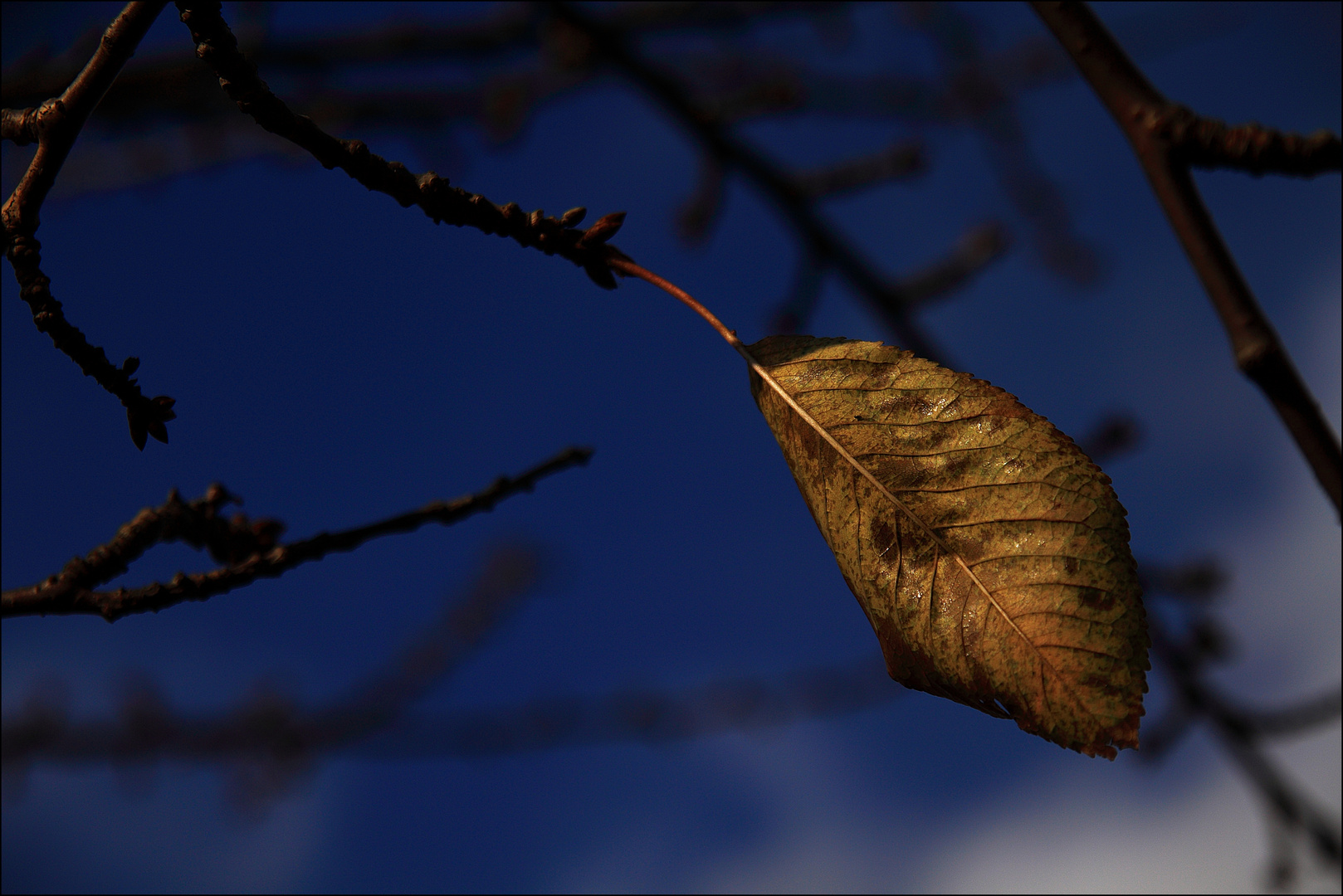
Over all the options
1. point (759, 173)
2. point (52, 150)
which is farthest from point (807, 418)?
point (759, 173)

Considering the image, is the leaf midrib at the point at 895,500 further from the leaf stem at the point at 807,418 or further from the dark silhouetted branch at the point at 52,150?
the dark silhouetted branch at the point at 52,150

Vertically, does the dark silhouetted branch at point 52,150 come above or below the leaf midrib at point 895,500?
above

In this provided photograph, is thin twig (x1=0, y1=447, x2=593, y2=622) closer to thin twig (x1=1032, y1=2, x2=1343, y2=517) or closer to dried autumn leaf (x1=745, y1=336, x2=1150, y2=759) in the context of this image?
dried autumn leaf (x1=745, y1=336, x2=1150, y2=759)

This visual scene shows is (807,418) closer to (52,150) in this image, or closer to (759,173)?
(52,150)

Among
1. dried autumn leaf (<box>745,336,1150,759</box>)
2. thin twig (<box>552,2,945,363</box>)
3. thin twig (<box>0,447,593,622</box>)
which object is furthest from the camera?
thin twig (<box>552,2,945,363</box>)

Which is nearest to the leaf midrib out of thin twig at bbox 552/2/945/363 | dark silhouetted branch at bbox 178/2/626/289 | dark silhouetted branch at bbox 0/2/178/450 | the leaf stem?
the leaf stem

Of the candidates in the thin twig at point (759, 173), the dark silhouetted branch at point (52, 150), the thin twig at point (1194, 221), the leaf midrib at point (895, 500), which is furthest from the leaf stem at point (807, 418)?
the thin twig at point (759, 173)
